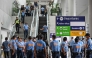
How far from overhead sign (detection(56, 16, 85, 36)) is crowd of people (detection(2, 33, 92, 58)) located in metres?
2.20

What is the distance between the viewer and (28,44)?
14258mm

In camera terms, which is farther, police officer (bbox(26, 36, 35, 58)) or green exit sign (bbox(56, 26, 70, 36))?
green exit sign (bbox(56, 26, 70, 36))

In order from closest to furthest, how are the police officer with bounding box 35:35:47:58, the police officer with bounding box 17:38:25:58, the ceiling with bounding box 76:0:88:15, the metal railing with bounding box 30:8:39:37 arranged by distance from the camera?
the police officer with bounding box 35:35:47:58, the police officer with bounding box 17:38:25:58, the metal railing with bounding box 30:8:39:37, the ceiling with bounding box 76:0:88:15

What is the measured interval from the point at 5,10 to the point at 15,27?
11.2 ft

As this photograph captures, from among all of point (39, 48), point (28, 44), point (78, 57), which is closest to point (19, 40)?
point (28, 44)

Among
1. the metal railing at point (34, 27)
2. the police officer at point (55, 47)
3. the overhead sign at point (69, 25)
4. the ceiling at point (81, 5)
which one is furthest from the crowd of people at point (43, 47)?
the ceiling at point (81, 5)

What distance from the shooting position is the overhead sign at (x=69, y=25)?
16.9m

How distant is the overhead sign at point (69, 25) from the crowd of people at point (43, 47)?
220 cm

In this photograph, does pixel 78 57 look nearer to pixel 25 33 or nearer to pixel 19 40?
pixel 19 40

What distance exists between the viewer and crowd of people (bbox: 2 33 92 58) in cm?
1288

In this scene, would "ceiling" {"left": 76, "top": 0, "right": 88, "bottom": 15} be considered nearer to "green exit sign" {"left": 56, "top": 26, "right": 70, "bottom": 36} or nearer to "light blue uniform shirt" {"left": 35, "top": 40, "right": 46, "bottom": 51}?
"green exit sign" {"left": 56, "top": 26, "right": 70, "bottom": 36}

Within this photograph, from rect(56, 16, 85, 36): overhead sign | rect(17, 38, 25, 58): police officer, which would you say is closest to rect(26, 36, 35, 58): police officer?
rect(17, 38, 25, 58): police officer

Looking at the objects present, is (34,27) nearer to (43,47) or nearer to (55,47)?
(55,47)

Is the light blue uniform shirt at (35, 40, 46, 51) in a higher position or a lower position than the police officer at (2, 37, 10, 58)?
higher
